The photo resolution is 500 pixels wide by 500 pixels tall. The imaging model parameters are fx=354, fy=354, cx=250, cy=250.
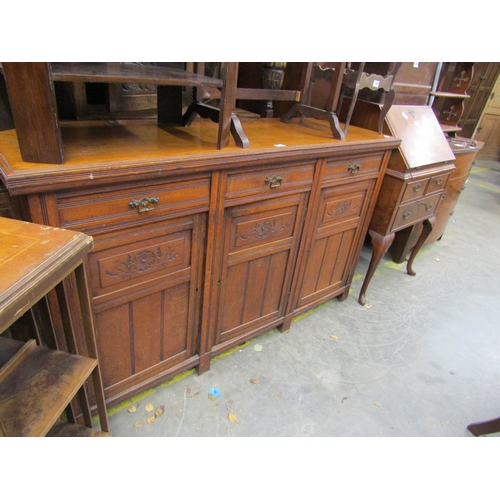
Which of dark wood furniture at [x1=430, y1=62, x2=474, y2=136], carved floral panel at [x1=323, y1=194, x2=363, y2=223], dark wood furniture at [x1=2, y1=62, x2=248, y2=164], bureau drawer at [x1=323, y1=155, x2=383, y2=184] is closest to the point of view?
dark wood furniture at [x1=2, y1=62, x2=248, y2=164]

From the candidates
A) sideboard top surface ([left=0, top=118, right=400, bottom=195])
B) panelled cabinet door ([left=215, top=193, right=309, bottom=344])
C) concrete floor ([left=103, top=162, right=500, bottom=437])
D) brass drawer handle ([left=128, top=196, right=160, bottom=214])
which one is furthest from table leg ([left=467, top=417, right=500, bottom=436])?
brass drawer handle ([left=128, top=196, right=160, bottom=214])

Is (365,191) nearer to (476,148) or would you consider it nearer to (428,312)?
(428,312)

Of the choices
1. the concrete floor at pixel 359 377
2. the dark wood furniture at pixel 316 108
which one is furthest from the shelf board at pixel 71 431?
the dark wood furniture at pixel 316 108

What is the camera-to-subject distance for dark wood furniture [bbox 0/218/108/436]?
70cm

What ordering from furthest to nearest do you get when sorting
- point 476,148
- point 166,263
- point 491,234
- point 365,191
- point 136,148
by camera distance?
point 491,234 < point 476,148 < point 365,191 < point 166,263 < point 136,148

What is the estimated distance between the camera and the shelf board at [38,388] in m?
0.91

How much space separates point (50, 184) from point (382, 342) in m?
2.02

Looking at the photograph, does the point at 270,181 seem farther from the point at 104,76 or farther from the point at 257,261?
the point at 104,76

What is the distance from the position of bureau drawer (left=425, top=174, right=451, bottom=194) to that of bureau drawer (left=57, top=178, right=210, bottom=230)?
1751 mm

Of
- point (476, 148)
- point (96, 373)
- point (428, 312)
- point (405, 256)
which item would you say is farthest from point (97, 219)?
point (476, 148)

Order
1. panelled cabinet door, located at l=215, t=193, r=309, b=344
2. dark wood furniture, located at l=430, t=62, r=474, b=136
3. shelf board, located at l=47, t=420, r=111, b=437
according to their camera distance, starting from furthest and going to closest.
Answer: dark wood furniture, located at l=430, t=62, r=474, b=136
panelled cabinet door, located at l=215, t=193, r=309, b=344
shelf board, located at l=47, t=420, r=111, b=437

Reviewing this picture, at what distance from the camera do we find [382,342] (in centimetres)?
222

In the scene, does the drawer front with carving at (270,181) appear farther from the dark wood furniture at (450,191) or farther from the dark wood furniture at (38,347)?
the dark wood furniture at (450,191)

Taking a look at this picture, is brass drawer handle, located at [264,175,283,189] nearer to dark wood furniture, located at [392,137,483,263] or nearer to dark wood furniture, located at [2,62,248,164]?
dark wood furniture, located at [2,62,248,164]
